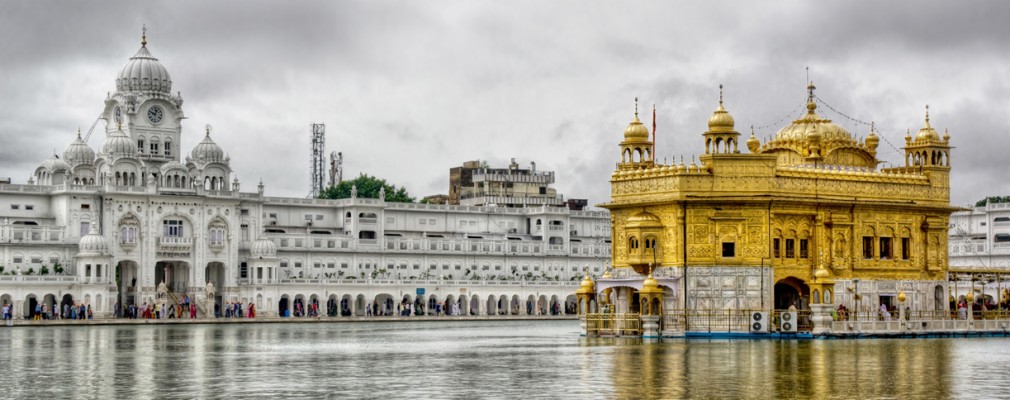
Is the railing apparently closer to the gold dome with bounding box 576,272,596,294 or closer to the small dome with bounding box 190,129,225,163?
the gold dome with bounding box 576,272,596,294

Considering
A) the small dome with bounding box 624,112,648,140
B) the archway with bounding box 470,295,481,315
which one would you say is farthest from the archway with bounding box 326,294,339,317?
the small dome with bounding box 624,112,648,140

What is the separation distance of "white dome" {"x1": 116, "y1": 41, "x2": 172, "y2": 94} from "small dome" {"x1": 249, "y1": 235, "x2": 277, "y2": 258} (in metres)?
15.1

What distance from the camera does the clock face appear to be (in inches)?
4429

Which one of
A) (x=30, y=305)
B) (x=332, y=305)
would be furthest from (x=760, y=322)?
(x=332, y=305)

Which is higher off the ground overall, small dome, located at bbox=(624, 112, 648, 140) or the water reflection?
small dome, located at bbox=(624, 112, 648, 140)

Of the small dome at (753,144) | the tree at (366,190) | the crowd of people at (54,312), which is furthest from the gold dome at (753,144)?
the tree at (366,190)

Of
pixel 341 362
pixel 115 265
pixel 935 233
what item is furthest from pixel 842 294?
pixel 115 265

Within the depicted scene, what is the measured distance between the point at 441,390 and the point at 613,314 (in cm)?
2550

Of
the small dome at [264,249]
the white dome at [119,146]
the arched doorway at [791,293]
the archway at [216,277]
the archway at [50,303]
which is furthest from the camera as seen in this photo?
the archway at [216,277]

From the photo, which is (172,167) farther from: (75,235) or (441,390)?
(441,390)

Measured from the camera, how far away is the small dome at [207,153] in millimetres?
111438

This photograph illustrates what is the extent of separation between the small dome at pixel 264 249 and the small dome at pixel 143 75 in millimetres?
15124

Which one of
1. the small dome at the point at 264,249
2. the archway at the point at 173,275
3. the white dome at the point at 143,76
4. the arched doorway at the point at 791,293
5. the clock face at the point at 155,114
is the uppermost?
the white dome at the point at 143,76

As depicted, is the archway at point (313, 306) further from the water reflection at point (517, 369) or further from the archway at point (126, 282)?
the water reflection at point (517, 369)
